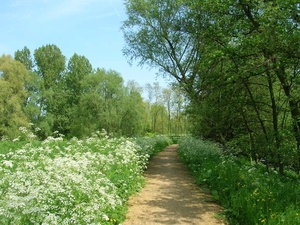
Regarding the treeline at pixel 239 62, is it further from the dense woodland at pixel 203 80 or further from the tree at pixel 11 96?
the tree at pixel 11 96

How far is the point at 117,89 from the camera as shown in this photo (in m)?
39.9

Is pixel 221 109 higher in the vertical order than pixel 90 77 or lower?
lower

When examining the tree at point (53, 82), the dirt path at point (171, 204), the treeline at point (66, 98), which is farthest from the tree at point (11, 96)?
the dirt path at point (171, 204)

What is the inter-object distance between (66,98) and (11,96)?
1578 centimetres

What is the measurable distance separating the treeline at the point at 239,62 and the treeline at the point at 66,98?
5.31m

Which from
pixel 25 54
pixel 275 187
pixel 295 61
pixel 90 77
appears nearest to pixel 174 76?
pixel 295 61

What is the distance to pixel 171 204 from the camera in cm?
840

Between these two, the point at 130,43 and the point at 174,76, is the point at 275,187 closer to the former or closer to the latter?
the point at 174,76

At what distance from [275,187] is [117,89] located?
33791 mm

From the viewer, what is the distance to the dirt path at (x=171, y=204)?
703 centimetres

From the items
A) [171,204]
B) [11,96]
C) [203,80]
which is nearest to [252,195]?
[171,204]

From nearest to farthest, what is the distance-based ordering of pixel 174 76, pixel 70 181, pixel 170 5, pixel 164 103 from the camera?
pixel 70 181 → pixel 170 5 → pixel 174 76 → pixel 164 103

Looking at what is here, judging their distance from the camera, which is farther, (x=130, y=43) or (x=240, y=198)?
(x=130, y=43)

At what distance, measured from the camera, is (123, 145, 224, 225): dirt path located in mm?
7030
